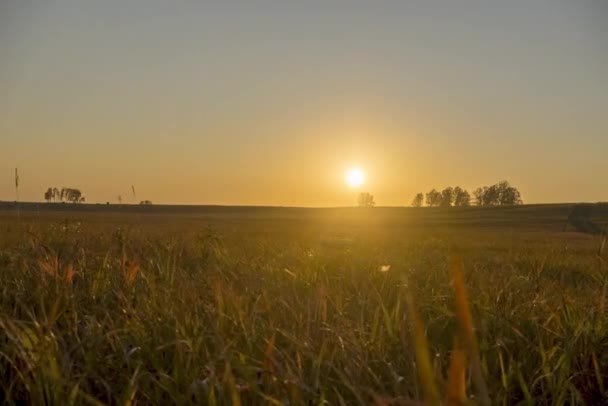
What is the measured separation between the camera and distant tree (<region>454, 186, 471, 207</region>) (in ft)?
510

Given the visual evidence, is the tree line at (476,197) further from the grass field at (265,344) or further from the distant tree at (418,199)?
the grass field at (265,344)

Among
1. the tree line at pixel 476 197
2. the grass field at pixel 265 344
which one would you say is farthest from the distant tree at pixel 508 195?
the grass field at pixel 265 344

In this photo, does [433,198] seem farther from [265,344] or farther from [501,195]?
[265,344]

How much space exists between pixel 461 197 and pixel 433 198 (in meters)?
11.8

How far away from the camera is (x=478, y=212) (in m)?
85.0

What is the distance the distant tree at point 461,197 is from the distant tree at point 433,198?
20.5ft

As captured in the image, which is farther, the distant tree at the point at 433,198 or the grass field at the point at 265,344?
the distant tree at the point at 433,198

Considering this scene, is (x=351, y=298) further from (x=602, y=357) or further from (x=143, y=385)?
(x=143, y=385)

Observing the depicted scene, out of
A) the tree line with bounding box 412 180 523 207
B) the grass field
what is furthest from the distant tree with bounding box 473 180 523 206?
the grass field

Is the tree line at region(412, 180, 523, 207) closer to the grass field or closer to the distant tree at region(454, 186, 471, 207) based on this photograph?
the distant tree at region(454, 186, 471, 207)

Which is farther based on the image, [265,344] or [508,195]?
[508,195]

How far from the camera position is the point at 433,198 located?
167m

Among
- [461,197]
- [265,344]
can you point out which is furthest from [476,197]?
[265,344]

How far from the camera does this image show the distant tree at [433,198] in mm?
164750
